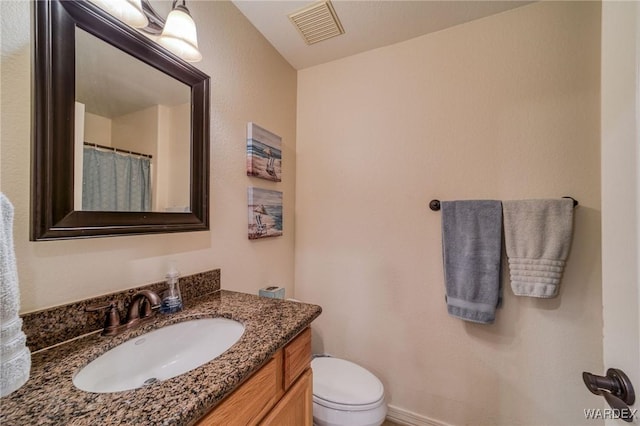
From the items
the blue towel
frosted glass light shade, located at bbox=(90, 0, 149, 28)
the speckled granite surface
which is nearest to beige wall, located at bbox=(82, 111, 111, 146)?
frosted glass light shade, located at bbox=(90, 0, 149, 28)

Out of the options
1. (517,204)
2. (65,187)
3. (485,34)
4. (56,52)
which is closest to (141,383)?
(65,187)

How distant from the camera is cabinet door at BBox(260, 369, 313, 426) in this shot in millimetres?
731

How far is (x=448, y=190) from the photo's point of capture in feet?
4.62

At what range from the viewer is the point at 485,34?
1347mm

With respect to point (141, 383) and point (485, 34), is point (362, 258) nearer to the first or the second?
point (141, 383)

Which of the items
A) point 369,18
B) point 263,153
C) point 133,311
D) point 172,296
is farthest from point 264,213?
point 369,18

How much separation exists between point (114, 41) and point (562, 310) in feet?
7.19

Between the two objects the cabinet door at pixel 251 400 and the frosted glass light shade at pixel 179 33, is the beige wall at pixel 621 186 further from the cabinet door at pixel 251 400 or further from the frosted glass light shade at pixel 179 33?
the frosted glass light shade at pixel 179 33

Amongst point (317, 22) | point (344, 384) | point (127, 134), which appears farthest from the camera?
point (317, 22)

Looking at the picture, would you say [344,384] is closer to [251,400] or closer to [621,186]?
[251,400]

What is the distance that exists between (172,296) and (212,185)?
0.51 m

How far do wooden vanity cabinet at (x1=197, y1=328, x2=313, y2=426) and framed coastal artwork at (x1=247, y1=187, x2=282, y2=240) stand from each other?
683mm

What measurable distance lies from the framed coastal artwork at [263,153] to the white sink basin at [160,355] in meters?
0.80

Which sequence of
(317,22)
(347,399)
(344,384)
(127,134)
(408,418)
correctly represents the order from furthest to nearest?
(408,418) < (317,22) < (344,384) < (347,399) < (127,134)
